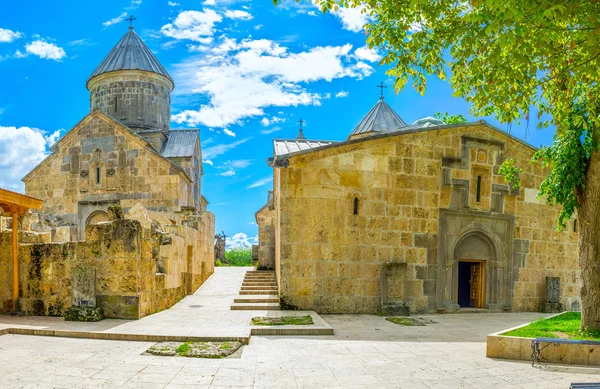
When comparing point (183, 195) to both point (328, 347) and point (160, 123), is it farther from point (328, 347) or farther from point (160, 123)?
point (328, 347)

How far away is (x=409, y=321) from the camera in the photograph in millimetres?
10555

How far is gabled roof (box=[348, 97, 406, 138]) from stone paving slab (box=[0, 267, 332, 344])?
52.0ft

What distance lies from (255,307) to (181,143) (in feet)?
47.1

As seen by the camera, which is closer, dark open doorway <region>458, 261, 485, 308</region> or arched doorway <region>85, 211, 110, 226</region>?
dark open doorway <region>458, 261, 485, 308</region>

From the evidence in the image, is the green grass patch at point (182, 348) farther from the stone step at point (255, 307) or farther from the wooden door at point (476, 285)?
the wooden door at point (476, 285)

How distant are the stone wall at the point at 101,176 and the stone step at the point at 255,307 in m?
7.98

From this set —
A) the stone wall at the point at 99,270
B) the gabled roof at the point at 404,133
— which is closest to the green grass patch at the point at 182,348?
the stone wall at the point at 99,270

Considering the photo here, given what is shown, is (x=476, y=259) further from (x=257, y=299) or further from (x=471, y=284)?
(x=257, y=299)

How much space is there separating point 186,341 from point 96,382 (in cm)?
229

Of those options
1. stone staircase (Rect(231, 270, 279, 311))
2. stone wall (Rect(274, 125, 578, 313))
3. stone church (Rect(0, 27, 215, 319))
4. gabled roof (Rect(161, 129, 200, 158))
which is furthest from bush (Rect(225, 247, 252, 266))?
stone wall (Rect(274, 125, 578, 313))

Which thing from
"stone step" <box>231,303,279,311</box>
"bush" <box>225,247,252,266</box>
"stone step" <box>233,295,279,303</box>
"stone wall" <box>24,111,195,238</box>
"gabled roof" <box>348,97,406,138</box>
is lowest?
"bush" <box>225,247,252,266</box>

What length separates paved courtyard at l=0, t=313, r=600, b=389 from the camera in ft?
16.8

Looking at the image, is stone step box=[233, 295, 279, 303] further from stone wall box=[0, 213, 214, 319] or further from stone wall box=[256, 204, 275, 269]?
stone wall box=[256, 204, 275, 269]

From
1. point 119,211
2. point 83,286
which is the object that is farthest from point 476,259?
point 83,286
